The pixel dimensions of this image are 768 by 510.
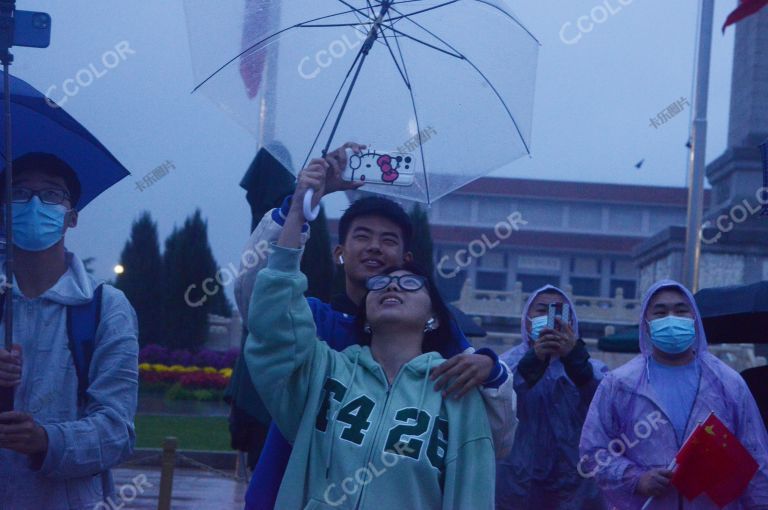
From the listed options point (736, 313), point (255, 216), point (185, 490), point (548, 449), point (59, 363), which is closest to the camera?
point (59, 363)

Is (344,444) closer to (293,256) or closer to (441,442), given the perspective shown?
(441,442)

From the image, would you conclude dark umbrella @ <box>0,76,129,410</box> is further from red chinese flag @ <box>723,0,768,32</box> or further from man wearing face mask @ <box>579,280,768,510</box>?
red chinese flag @ <box>723,0,768,32</box>

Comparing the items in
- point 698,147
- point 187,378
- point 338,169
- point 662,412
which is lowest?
point 187,378

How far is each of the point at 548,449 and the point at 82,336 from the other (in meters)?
3.38

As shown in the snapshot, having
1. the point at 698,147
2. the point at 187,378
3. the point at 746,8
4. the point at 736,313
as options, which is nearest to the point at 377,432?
the point at 746,8

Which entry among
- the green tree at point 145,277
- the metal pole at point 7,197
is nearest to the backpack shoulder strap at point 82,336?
the metal pole at point 7,197

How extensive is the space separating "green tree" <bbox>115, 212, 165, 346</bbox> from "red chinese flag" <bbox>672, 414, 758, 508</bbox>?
32.6 meters

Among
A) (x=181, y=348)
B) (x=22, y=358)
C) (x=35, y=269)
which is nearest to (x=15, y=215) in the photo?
(x=35, y=269)

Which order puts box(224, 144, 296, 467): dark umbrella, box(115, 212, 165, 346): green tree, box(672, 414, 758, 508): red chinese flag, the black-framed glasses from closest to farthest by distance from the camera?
1. the black-framed glasses
2. box(672, 414, 758, 508): red chinese flag
3. box(224, 144, 296, 467): dark umbrella
4. box(115, 212, 165, 346): green tree

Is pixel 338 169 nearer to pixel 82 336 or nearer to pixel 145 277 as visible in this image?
pixel 82 336

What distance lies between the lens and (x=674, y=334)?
227 inches

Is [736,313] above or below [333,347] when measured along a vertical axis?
above

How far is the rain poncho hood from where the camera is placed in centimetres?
646

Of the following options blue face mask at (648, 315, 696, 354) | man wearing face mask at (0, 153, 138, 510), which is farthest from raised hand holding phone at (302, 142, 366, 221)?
blue face mask at (648, 315, 696, 354)
